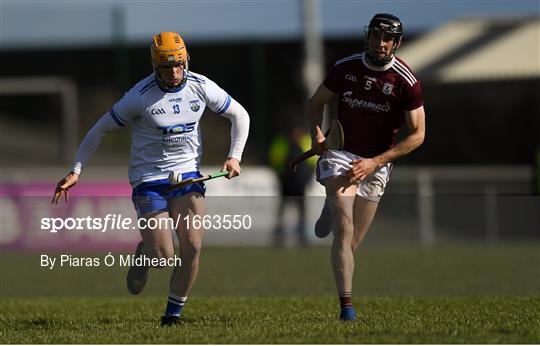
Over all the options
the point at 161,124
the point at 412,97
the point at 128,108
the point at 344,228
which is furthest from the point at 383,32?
the point at 128,108

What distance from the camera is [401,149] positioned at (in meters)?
10.5

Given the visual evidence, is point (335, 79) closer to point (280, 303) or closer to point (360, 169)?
point (360, 169)

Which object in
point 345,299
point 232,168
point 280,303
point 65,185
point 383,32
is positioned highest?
point 383,32

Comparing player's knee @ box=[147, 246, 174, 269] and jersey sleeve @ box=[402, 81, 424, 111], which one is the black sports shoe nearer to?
player's knee @ box=[147, 246, 174, 269]

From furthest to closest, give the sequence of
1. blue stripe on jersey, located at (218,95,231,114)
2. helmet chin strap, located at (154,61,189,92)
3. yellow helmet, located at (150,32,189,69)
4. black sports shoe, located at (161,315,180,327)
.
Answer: blue stripe on jersey, located at (218,95,231,114) < black sports shoe, located at (161,315,180,327) < helmet chin strap, located at (154,61,189,92) < yellow helmet, located at (150,32,189,69)

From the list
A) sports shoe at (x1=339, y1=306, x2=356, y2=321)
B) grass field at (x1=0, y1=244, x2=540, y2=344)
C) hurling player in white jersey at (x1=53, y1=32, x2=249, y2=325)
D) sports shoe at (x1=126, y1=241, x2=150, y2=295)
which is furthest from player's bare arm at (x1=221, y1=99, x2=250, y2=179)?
sports shoe at (x1=339, y1=306, x2=356, y2=321)

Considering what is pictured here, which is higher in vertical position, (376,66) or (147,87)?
(376,66)

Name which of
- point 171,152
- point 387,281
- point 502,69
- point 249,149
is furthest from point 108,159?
point 171,152

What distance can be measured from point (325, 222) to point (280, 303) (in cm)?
184

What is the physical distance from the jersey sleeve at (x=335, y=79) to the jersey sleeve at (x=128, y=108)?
1.52 metres

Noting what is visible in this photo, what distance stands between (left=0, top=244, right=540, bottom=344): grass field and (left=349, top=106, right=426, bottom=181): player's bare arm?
3.76 ft

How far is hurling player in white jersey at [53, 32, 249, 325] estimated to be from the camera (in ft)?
33.8

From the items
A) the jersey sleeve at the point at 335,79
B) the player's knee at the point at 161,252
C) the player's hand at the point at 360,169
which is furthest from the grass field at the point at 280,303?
the jersey sleeve at the point at 335,79

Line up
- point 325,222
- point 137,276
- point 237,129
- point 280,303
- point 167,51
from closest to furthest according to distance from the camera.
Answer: point 167,51, point 237,129, point 137,276, point 325,222, point 280,303
